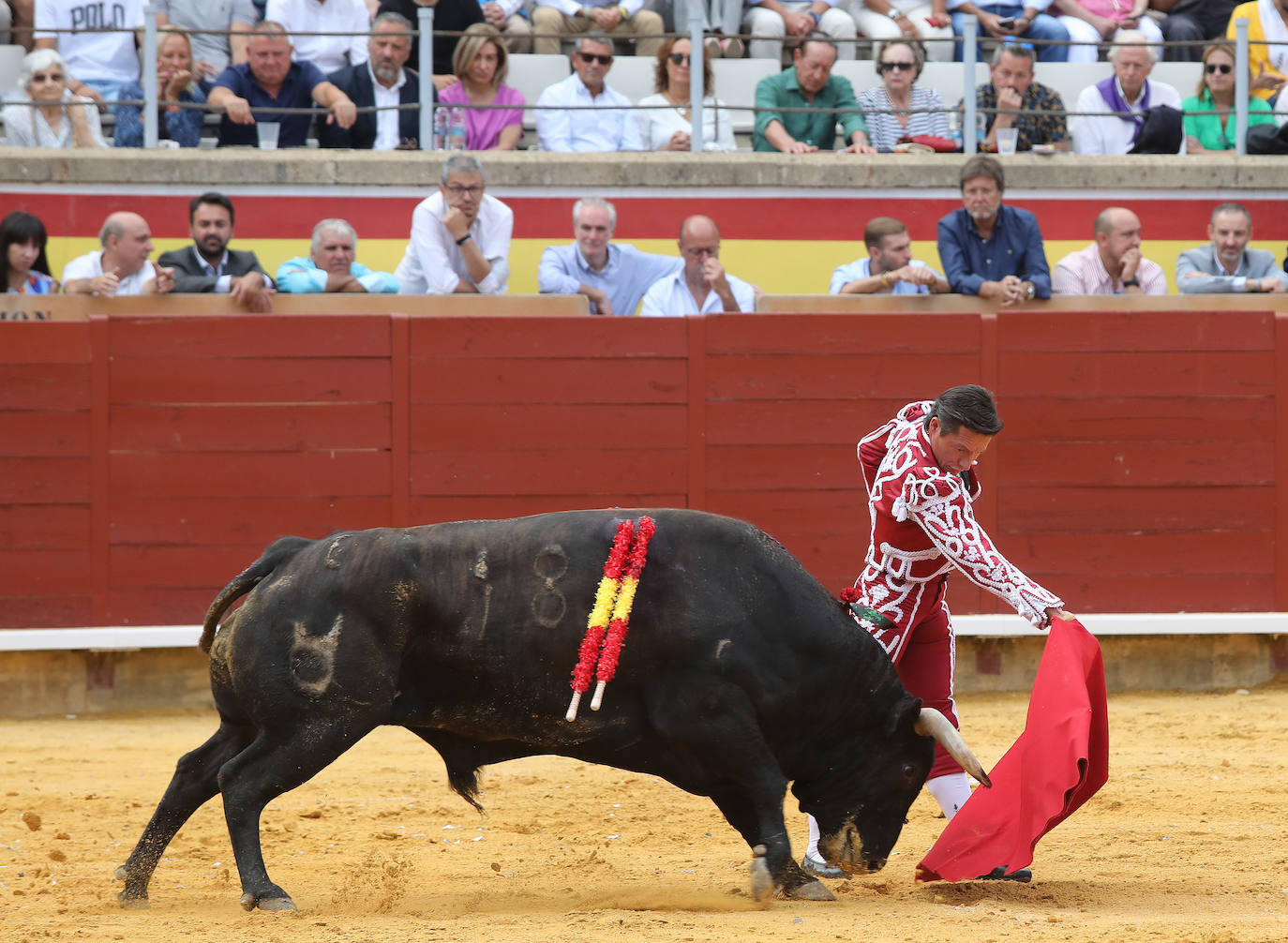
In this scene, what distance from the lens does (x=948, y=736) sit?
4.21 m

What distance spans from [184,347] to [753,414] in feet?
8.03

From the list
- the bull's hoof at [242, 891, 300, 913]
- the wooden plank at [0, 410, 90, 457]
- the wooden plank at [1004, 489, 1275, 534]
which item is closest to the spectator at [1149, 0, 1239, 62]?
the wooden plank at [1004, 489, 1275, 534]

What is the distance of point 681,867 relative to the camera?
474cm

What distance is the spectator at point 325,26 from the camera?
9.18 metres

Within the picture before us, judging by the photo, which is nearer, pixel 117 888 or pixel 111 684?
pixel 117 888

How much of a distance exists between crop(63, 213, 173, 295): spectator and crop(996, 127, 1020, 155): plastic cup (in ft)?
14.5

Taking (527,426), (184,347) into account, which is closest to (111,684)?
(184,347)

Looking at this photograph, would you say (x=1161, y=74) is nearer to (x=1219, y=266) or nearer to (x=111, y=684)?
(x=1219, y=266)

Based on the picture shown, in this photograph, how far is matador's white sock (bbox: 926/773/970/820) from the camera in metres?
4.55

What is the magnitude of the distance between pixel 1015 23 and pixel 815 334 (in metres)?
3.73

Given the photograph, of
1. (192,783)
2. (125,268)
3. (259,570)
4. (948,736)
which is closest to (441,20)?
(125,268)

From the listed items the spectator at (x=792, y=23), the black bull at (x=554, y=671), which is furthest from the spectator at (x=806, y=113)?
the black bull at (x=554, y=671)

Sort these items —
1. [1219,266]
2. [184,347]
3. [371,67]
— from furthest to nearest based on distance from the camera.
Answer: [371,67] → [1219,266] → [184,347]

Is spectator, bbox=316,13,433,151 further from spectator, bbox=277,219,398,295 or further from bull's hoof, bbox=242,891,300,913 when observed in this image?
bull's hoof, bbox=242,891,300,913
